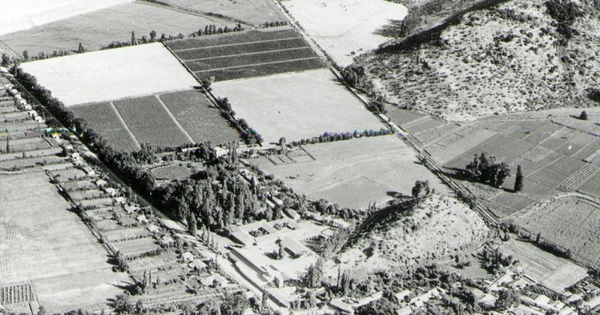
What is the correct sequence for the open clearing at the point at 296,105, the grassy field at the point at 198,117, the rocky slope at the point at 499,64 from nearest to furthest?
the grassy field at the point at 198,117 < the open clearing at the point at 296,105 < the rocky slope at the point at 499,64

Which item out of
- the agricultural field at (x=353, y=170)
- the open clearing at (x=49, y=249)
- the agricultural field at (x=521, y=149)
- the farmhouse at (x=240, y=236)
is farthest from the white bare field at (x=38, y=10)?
the farmhouse at (x=240, y=236)

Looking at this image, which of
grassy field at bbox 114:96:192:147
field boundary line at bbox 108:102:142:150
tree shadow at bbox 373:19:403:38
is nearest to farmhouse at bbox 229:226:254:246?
grassy field at bbox 114:96:192:147

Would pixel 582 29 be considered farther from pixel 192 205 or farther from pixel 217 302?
pixel 217 302

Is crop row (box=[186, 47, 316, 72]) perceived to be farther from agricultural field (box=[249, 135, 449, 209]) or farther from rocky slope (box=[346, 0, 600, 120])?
agricultural field (box=[249, 135, 449, 209])

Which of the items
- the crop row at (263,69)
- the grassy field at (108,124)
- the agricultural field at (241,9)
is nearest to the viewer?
the grassy field at (108,124)

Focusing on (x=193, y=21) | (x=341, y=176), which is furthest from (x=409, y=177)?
(x=193, y=21)

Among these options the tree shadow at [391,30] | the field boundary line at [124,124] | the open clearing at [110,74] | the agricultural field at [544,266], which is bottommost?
the agricultural field at [544,266]

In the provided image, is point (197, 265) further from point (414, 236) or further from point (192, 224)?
point (414, 236)

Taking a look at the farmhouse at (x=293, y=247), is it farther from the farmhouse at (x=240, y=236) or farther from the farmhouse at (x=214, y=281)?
the farmhouse at (x=214, y=281)
